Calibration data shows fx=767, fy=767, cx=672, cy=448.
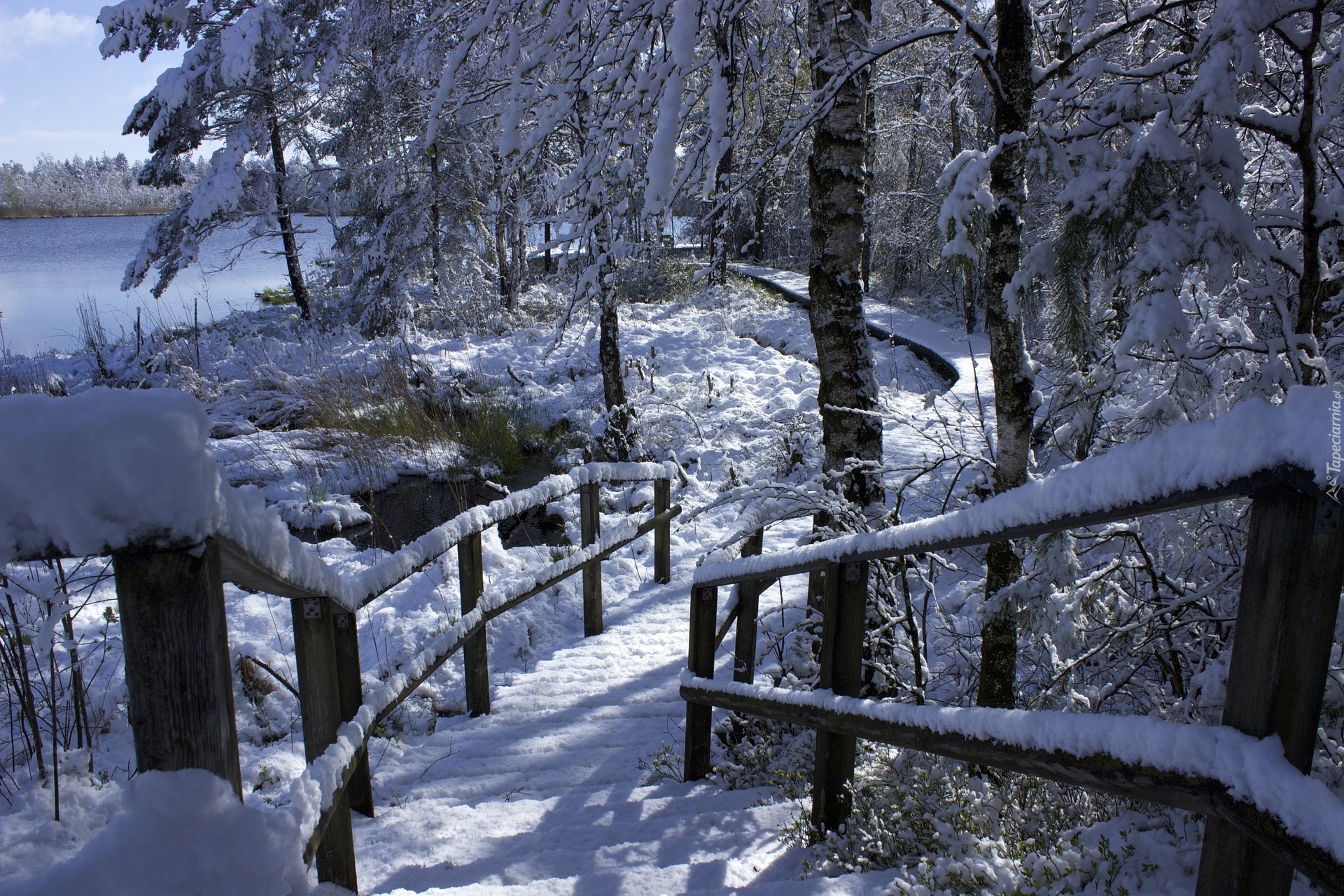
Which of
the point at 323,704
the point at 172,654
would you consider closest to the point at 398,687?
the point at 323,704

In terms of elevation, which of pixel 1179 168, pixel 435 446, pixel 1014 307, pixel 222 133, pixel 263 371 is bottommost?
pixel 435 446

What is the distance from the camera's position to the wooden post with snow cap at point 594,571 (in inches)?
199

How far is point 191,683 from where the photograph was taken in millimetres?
1079

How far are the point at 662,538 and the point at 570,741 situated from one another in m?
2.51

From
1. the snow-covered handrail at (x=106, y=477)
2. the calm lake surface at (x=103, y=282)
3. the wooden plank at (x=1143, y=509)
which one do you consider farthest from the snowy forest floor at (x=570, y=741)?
the calm lake surface at (x=103, y=282)

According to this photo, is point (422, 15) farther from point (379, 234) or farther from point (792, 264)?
point (792, 264)

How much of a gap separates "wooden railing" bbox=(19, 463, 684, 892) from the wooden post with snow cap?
0.21 meters

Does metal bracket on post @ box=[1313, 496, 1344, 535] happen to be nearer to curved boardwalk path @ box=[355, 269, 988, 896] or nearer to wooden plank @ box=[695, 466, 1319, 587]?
wooden plank @ box=[695, 466, 1319, 587]

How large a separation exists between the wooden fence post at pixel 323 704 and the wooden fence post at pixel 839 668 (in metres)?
1.47

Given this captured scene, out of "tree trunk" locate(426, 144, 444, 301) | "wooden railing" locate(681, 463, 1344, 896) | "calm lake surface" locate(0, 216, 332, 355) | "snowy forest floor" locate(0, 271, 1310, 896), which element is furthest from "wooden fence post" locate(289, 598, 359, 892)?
"tree trunk" locate(426, 144, 444, 301)

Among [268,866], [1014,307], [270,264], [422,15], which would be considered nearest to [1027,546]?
[1014,307]

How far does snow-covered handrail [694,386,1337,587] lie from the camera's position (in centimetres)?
118

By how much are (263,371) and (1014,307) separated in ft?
35.3

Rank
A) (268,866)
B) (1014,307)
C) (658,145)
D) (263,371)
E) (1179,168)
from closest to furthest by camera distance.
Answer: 1. (268,866)
2. (1179,168)
3. (658,145)
4. (1014,307)
5. (263,371)
